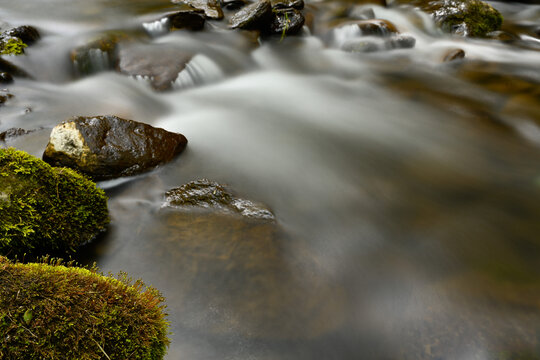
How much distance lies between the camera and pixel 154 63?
7.30m

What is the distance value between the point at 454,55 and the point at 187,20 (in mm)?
6604

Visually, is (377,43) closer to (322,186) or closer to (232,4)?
(232,4)

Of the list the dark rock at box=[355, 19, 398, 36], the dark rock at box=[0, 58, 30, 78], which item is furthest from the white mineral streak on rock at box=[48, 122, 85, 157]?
the dark rock at box=[355, 19, 398, 36]

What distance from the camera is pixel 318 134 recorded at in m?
6.20

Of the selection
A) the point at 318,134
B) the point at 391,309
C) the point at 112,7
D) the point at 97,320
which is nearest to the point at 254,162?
the point at 318,134

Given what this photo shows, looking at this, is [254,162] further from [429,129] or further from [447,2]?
[447,2]

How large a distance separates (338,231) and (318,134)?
255cm

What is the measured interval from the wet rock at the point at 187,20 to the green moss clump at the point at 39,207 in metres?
6.69

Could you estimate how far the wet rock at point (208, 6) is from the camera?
31.5 ft

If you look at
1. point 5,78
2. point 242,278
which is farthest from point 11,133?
point 242,278

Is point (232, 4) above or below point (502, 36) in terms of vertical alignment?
above

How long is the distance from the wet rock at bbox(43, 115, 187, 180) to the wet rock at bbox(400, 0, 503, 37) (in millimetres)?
9907

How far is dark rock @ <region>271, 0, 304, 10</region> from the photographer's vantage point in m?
10.2

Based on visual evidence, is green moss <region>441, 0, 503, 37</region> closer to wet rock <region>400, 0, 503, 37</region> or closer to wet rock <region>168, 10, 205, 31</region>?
wet rock <region>400, 0, 503, 37</region>
